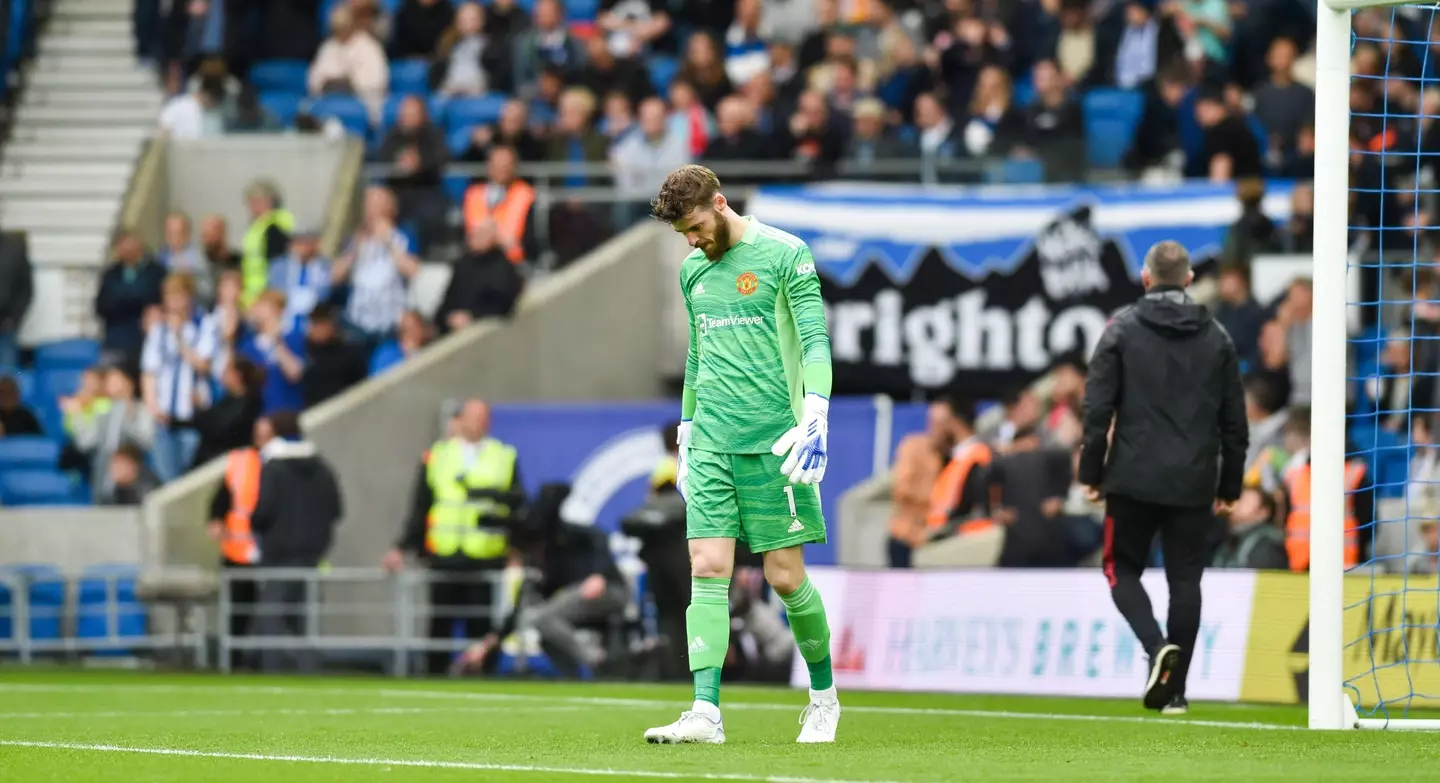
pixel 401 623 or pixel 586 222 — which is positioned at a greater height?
pixel 586 222

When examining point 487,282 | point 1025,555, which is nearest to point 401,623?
point 487,282

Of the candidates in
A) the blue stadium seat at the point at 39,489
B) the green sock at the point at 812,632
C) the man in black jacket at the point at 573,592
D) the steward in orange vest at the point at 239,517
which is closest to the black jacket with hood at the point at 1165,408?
the green sock at the point at 812,632

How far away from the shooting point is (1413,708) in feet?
41.9

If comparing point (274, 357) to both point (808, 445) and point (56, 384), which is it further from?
point (808, 445)

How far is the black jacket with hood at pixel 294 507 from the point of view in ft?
64.4

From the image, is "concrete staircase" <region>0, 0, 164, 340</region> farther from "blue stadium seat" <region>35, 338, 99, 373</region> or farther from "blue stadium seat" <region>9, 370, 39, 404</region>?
"blue stadium seat" <region>9, 370, 39, 404</region>

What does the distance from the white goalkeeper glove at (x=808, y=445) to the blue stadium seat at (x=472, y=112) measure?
15802mm

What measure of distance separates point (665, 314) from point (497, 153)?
2106mm

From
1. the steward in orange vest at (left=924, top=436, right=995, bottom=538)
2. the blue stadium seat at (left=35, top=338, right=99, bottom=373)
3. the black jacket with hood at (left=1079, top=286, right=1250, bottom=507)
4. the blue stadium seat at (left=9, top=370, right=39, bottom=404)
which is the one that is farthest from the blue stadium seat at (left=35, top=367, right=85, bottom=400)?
the black jacket with hood at (left=1079, top=286, right=1250, bottom=507)

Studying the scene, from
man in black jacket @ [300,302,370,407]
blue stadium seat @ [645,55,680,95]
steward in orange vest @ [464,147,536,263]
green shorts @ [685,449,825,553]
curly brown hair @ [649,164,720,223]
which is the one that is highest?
blue stadium seat @ [645,55,680,95]

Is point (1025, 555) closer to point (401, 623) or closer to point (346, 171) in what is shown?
point (401, 623)

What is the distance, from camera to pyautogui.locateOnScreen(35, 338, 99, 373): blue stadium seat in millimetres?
23359

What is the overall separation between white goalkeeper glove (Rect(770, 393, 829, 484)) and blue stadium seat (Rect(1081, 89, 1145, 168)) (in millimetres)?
12021

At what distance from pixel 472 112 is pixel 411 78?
1.36 m
